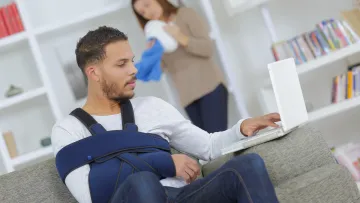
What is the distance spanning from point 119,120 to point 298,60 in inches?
74.5

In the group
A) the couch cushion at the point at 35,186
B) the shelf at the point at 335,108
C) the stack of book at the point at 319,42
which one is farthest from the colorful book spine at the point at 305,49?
the couch cushion at the point at 35,186

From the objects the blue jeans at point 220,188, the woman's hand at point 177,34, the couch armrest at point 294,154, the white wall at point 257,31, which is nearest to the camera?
the blue jeans at point 220,188

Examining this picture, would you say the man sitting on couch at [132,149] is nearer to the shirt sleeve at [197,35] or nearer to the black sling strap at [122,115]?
the black sling strap at [122,115]

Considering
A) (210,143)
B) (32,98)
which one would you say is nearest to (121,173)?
(210,143)

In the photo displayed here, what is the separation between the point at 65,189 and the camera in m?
2.02

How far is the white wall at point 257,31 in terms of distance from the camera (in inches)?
161

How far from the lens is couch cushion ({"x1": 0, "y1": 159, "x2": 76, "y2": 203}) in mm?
1941

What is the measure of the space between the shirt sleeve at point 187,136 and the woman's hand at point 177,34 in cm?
132

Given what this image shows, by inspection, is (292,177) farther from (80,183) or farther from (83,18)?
(83,18)

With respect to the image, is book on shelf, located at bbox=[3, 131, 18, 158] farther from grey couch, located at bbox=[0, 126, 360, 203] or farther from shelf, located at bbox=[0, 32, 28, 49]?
grey couch, located at bbox=[0, 126, 360, 203]

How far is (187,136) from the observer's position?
2.11 metres

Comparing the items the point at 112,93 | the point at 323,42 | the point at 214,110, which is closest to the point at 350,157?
the point at 323,42

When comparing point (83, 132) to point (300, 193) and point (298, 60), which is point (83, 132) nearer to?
point (300, 193)

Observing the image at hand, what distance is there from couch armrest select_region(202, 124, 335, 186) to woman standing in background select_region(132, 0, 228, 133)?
155 cm
